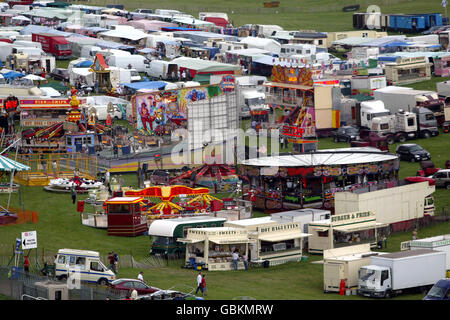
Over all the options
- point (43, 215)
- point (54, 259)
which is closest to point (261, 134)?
point (43, 215)

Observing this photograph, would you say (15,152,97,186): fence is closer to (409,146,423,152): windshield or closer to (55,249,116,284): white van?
(409,146,423,152): windshield

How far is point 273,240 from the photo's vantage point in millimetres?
49594

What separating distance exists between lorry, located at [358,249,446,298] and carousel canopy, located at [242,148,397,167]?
17331mm

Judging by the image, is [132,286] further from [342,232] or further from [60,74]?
[60,74]

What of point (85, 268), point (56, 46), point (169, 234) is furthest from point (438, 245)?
point (56, 46)

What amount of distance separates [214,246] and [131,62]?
206 ft

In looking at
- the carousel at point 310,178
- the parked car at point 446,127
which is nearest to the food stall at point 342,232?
the carousel at point 310,178

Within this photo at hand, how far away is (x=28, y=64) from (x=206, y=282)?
70157mm

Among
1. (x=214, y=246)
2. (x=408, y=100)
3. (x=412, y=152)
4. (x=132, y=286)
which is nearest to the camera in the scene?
(x=132, y=286)

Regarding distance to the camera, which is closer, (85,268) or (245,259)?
(85,268)

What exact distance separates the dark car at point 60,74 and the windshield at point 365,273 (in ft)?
222

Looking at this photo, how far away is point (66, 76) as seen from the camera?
10619cm

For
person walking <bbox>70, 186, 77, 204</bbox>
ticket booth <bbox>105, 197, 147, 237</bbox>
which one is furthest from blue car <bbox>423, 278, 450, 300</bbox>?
person walking <bbox>70, 186, 77, 204</bbox>

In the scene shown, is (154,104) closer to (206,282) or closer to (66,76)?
(66,76)
